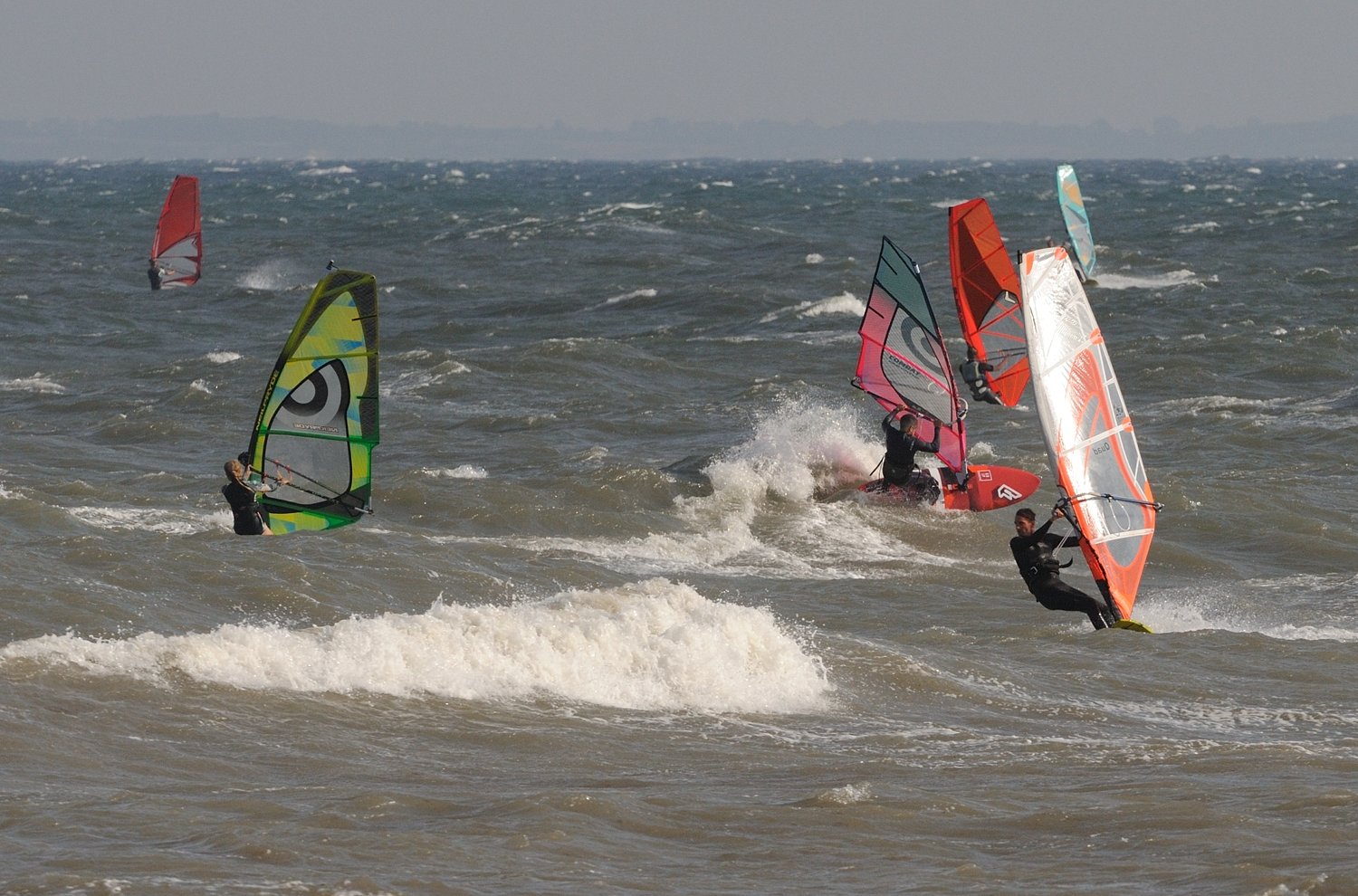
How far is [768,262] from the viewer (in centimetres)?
3725

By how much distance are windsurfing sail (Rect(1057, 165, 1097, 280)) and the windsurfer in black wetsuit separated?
53.5 ft

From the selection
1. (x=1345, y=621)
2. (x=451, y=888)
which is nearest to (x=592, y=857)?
(x=451, y=888)

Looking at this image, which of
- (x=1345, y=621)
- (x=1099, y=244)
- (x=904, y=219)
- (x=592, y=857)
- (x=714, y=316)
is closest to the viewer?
(x=592, y=857)

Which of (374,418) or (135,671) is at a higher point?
(374,418)

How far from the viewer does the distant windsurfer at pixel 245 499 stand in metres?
8.86

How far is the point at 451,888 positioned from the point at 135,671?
3.24m

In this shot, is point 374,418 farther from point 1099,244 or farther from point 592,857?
point 1099,244

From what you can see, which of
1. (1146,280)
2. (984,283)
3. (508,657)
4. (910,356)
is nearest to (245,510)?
(508,657)

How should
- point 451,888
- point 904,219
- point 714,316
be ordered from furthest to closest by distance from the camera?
1. point 904,219
2. point 714,316
3. point 451,888

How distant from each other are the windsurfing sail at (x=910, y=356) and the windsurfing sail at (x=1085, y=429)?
3.86m

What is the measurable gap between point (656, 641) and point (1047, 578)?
2.58 meters

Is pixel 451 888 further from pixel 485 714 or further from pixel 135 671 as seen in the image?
pixel 135 671

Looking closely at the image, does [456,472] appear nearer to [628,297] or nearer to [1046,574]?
[1046,574]

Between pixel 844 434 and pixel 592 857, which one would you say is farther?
pixel 844 434
